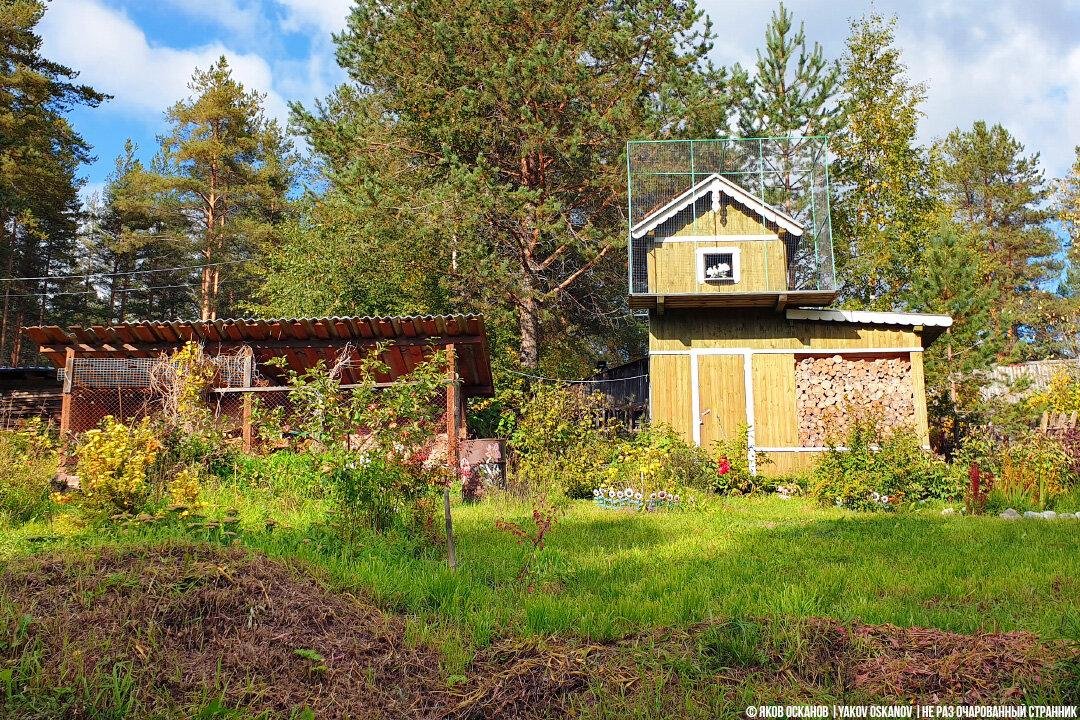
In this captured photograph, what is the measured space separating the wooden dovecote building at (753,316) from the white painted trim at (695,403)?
0.02 meters

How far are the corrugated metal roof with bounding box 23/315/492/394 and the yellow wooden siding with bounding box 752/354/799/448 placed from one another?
215 inches

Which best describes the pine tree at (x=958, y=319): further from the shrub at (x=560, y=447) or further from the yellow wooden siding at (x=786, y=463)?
the shrub at (x=560, y=447)

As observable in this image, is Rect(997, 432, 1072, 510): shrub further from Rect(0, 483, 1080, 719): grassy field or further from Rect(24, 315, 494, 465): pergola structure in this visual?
Rect(24, 315, 494, 465): pergola structure

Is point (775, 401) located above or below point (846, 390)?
below

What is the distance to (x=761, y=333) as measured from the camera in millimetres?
15422

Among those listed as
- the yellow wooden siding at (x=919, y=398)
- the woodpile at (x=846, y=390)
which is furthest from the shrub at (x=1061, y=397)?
the woodpile at (x=846, y=390)

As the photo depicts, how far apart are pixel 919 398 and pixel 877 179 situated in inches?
436

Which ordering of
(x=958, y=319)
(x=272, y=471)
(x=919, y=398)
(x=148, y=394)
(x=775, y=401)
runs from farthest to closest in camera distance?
(x=958, y=319) → (x=775, y=401) → (x=919, y=398) → (x=148, y=394) → (x=272, y=471)

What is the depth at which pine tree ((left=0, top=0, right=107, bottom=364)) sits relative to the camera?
24.3 meters

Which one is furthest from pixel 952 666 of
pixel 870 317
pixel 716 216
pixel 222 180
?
pixel 222 180

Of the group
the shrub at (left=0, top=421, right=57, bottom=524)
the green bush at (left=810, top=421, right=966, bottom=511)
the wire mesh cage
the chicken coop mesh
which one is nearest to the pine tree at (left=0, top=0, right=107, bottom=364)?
the chicken coop mesh

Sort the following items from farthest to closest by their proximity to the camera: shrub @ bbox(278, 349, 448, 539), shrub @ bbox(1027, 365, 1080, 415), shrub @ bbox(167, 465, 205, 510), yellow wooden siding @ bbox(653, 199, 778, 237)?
1. yellow wooden siding @ bbox(653, 199, 778, 237)
2. shrub @ bbox(1027, 365, 1080, 415)
3. shrub @ bbox(167, 465, 205, 510)
4. shrub @ bbox(278, 349, 448, 539)

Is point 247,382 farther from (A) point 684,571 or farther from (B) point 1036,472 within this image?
(B) point 1036,472

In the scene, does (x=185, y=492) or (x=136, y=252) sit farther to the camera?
(x=136, y=252)
